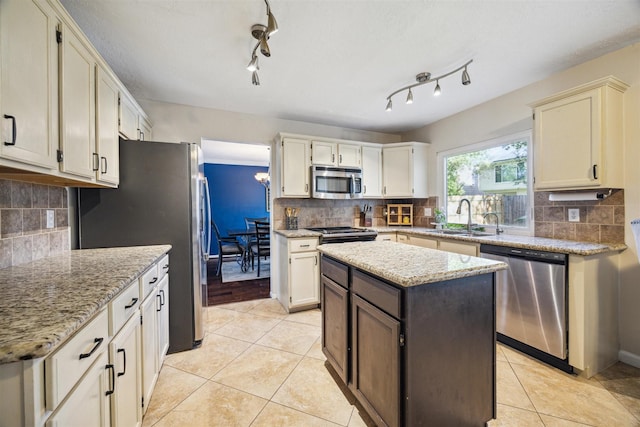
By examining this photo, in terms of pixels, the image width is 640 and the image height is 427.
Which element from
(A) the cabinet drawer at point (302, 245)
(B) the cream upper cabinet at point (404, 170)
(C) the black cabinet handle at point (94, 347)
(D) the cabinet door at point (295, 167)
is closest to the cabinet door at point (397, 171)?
(B) the cream upper cabinet at point (404, 170)

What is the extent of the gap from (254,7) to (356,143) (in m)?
2.33

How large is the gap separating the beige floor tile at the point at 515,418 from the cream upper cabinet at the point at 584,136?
167 cm

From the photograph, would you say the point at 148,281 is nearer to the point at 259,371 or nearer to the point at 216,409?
the point at 216,409

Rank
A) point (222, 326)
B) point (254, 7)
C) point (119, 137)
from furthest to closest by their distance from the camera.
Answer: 1. point (222, 326)
2. point (119, 137)
3. point (254, 7)

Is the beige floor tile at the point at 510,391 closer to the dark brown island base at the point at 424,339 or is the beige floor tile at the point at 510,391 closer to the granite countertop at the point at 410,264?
the dark brown island base at the point at 424,339

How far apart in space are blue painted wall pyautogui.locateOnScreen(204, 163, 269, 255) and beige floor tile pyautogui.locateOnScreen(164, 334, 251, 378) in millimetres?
4480

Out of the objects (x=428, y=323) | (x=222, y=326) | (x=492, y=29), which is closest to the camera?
(x=428, y=323)

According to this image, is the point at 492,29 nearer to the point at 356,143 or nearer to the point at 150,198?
the point at 356,143

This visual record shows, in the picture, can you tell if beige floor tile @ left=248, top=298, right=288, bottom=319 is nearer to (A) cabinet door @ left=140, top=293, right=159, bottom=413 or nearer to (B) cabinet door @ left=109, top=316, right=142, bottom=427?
(A) cabinet door @ left=140, top=293, right=159, bottom=413

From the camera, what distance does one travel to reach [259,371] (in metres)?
1.98

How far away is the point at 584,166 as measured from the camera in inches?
78.5

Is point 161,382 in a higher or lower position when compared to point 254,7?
lower

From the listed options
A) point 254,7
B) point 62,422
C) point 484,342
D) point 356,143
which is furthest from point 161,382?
point 356,143

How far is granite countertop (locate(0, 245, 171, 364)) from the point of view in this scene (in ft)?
2.12
